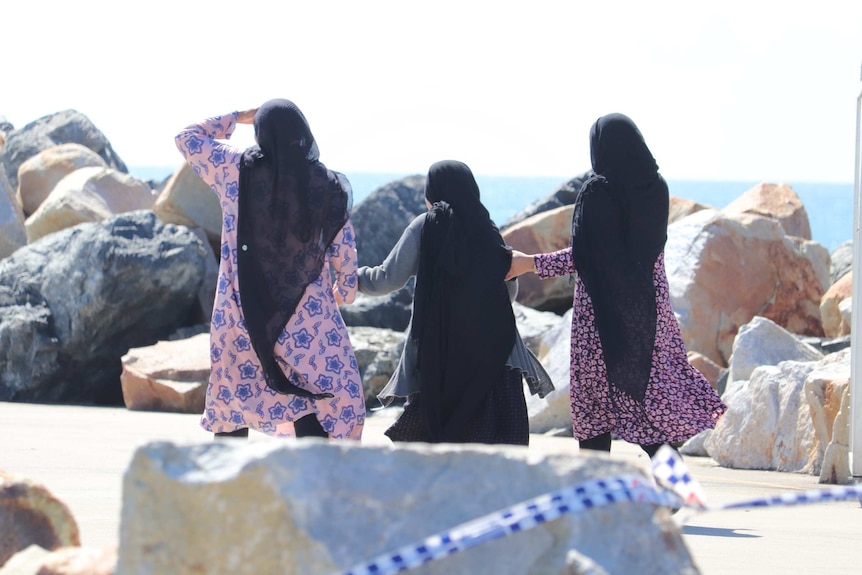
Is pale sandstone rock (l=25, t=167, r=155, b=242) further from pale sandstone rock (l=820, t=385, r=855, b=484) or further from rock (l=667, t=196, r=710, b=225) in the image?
pale sandstone rock (l=820, t=385, r=855, b=484)

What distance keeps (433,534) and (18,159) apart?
18.9m

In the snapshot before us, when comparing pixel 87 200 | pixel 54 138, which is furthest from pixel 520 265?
pixel 54 138

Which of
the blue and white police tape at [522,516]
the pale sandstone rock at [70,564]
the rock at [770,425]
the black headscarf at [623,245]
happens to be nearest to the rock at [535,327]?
the rock at [770,425]

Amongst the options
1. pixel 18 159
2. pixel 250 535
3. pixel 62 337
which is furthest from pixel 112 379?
pixel 18 159

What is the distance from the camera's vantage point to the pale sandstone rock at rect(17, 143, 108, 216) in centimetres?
1658

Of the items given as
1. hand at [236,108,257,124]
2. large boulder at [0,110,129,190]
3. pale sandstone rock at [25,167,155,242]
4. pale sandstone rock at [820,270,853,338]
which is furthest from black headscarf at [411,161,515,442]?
large boulder at [0,110,129,190]

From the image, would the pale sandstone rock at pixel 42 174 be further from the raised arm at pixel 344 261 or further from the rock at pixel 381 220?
→ the raised arm at pixel 344 261

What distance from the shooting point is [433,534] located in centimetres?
242

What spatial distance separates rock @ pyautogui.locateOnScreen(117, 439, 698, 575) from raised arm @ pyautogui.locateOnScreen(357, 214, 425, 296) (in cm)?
283

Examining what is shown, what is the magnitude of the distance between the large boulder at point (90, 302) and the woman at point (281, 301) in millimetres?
5372

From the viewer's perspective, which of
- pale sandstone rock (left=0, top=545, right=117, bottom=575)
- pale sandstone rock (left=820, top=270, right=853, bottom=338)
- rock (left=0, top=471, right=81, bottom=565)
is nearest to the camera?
pale sandstone rock (left=0, top=545, right=117, bottom=575)

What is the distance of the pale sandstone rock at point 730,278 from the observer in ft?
32.3

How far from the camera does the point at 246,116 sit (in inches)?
205

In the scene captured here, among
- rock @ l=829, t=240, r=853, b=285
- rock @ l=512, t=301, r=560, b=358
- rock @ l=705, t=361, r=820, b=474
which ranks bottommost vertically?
rock @ l=829, t=240, r=853, b=285
